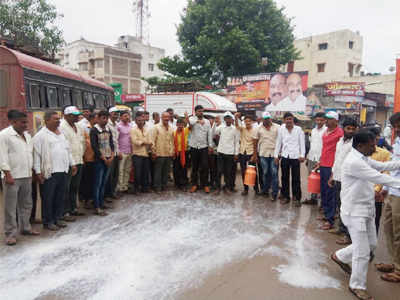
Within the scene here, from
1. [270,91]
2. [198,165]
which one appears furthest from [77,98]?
[270,91]

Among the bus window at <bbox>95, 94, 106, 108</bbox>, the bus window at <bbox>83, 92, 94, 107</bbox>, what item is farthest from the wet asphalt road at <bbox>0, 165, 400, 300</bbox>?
the bus window at <bbox>95, 94, 106, 108</bbox>

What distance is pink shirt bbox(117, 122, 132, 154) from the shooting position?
6.62 m

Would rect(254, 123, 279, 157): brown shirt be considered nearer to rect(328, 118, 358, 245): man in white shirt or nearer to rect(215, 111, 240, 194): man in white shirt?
rect(215, 111, 240, 194): man in white shirt

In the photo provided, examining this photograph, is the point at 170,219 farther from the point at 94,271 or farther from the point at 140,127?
the point at 140,127

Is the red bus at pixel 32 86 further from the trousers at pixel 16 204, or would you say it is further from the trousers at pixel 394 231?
the trousers at pixel 394 231

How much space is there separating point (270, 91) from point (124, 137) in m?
14.5

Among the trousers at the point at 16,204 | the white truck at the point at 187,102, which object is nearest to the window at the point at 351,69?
the white truck at the point at 187,102

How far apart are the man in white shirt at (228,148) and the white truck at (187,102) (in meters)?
4.81

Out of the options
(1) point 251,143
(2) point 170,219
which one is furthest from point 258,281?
(1) point 251,143

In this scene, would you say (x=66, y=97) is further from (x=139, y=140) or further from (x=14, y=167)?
(x=14, y=167)

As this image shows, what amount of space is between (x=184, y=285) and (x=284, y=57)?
71.1 feet

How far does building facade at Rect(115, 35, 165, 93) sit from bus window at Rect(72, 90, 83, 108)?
33807mm

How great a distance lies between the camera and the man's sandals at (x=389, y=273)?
3328 millimetres

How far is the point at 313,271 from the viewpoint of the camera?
3.55 m
